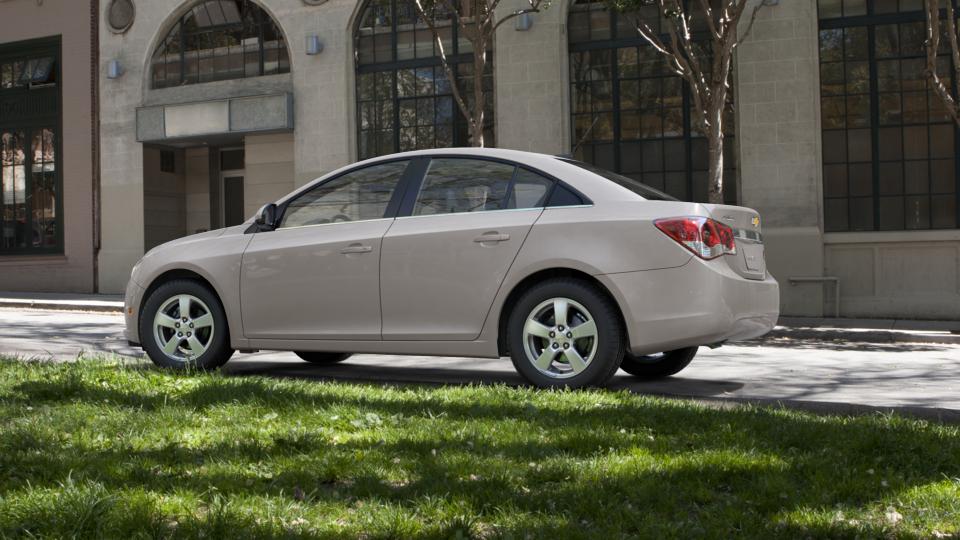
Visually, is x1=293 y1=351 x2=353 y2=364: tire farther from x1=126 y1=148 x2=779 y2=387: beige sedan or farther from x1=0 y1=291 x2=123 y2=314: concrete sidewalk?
x1=0 y1=291 x2=123 y2=314: concrete sidewalk

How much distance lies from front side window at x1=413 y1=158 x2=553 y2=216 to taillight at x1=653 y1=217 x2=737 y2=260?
2.92 ft

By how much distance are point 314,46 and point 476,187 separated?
15150 mm

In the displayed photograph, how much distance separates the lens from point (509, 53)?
19.5 meters

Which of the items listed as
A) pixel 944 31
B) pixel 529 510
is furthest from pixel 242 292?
pixel 944 31

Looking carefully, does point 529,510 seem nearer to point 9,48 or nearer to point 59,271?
point 59,271

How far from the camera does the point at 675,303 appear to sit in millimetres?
6309

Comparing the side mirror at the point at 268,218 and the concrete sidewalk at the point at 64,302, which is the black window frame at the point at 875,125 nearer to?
the side mirror at the point at 268,218

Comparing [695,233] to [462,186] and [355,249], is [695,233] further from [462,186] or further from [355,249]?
[355,249]

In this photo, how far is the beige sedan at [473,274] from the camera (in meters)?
6.35

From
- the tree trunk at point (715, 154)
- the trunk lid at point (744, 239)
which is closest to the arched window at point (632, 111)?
the tree trunk at point (715, 154)

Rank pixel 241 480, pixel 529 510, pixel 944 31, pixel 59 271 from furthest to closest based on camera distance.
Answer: pixel 59 271 < pixel 944 31 < pixel 241 480 < pixel 529 510

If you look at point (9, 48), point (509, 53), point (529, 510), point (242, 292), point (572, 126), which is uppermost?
point (9, 48)

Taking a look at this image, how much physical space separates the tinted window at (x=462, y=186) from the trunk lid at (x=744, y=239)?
140 centimetres

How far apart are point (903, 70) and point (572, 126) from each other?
5.78 meters
